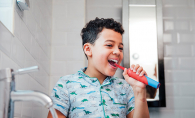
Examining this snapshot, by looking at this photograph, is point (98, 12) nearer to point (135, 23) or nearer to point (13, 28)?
point (135, 23)

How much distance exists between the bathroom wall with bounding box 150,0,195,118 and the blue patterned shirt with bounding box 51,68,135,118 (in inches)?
24.8

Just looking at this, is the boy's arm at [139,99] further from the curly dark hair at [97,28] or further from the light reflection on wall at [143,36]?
the light reflection on wall at [143,36]

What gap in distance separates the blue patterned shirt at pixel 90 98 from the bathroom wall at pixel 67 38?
0.51m

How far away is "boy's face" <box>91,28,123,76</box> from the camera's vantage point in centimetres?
106

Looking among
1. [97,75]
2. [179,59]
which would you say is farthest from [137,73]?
[179,59]

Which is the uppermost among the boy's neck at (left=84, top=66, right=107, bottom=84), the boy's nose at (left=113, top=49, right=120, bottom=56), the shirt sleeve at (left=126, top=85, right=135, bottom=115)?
the boy's nose at (left=113, top=49, right=120, bottom=56)

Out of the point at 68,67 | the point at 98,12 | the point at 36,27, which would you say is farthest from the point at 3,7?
the point at 98,12

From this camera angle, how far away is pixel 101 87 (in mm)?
1055

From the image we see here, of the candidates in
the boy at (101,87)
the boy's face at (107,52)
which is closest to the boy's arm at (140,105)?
the boy at (101,87)

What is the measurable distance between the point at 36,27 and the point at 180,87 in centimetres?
114

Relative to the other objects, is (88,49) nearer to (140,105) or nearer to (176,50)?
(140,105)

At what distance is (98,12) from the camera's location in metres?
1.70

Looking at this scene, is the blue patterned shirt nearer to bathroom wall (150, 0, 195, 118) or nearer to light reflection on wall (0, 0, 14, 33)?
light reflection on wall (0, 0, 14, 33)

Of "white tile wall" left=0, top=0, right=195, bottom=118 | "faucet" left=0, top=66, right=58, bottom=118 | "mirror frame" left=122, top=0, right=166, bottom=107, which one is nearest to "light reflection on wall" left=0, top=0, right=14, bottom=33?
"faucet" left=0, top=66, right=58, bottom=118
